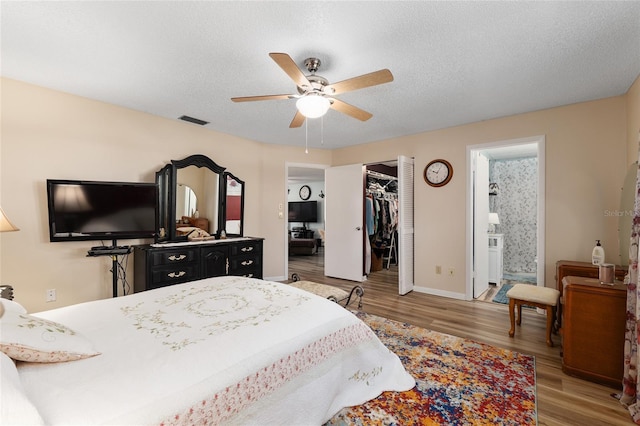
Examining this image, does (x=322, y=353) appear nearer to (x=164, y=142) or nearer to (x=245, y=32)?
(x=245, y=32)

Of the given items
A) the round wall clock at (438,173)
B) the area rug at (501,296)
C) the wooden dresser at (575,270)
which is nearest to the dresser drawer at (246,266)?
the round wall clock at (438,173)

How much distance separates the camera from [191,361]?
108cm

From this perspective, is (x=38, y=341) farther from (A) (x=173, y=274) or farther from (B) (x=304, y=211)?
(B) (x=304, y=211)

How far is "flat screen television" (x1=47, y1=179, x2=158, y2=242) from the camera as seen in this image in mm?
2787

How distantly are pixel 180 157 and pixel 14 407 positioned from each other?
353cm

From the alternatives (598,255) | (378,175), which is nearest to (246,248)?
(378,175)

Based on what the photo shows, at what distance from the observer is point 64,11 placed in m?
1.75

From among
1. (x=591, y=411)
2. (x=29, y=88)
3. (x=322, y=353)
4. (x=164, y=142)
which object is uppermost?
(x=29, y=88)

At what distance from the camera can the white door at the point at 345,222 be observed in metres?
4.98

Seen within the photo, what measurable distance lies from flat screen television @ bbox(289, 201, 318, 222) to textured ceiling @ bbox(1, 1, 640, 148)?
6650mm

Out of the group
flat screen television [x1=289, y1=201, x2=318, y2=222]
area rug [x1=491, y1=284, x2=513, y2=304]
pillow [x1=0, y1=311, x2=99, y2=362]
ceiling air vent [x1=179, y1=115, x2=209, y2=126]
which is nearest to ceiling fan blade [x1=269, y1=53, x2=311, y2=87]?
pillow [x1=0, y1=311, x2=99, y2=362]

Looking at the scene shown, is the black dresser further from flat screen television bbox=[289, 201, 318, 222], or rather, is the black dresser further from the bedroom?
flat screen television bbox=[289, 201, 318, 222]

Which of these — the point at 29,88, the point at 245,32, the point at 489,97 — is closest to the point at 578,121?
the point at 489,97

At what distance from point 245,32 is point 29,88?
240 cm
